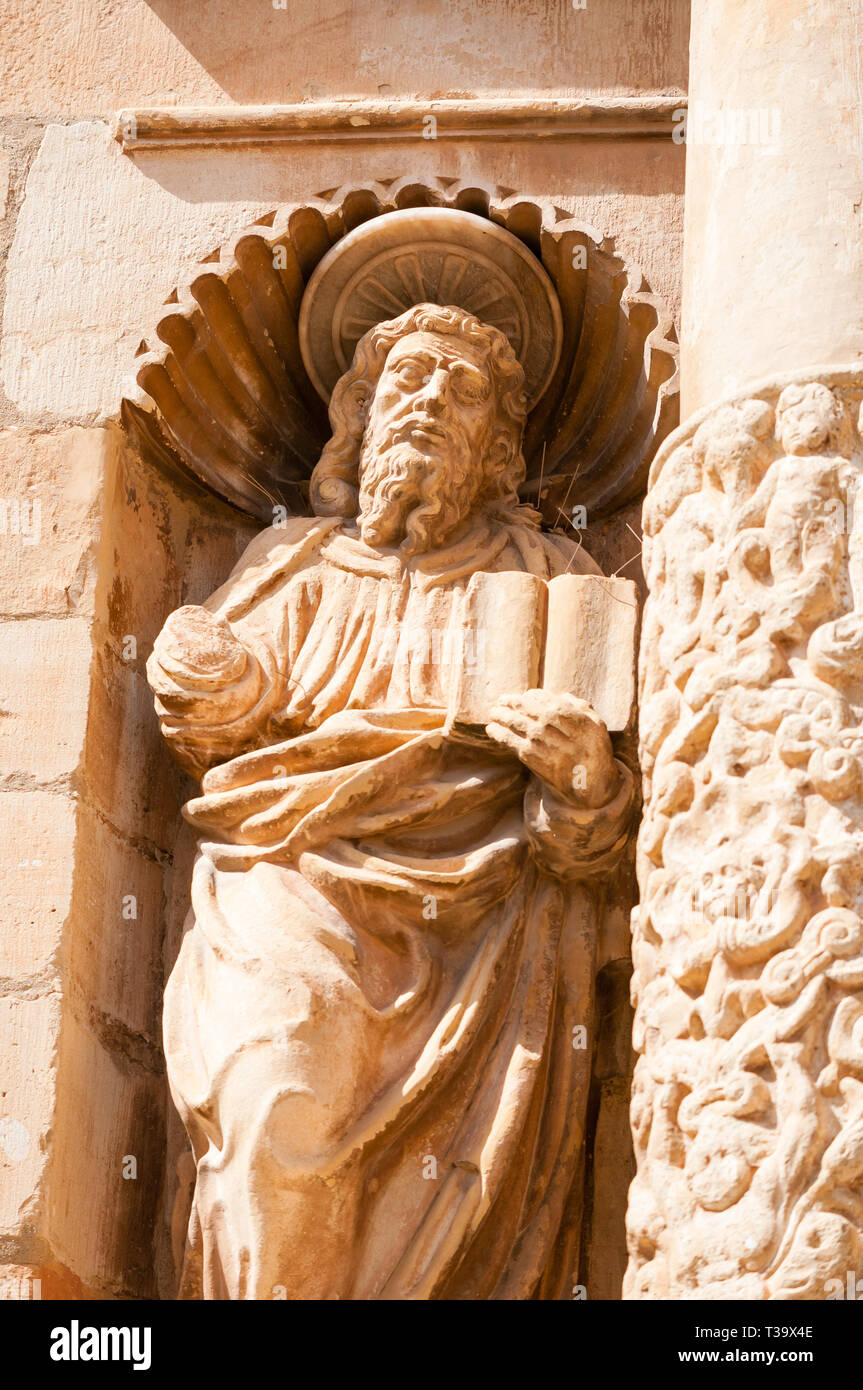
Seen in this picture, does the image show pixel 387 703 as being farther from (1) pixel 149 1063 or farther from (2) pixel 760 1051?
(2) pixel 760 1051

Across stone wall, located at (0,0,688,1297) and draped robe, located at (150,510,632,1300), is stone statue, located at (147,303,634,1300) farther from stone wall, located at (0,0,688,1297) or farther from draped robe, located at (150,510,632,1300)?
stone wall, located at (0,0,688,1297)

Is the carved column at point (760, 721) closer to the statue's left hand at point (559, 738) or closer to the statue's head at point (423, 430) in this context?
the statue's left hand at point (559, 738)

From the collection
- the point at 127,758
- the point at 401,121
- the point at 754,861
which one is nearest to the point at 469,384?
the point at 401,121

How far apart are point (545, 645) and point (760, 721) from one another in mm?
841

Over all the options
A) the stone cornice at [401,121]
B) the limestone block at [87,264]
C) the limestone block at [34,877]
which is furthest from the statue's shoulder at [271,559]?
the stone cornice at [401,121]

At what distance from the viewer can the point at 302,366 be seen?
5.06m

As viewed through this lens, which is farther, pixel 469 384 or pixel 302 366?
pixel 302 366

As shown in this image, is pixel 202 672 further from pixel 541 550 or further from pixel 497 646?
pixel 541 550

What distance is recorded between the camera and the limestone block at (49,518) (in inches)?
179

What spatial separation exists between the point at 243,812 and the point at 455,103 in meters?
1.60

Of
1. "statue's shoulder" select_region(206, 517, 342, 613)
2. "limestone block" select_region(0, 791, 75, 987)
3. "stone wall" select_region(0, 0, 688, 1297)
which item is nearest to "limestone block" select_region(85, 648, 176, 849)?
"stone wall" select_region(0, 0, 688, 1297)

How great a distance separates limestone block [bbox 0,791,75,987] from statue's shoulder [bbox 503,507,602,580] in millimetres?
976

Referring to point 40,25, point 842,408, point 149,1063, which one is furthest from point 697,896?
point 40,25

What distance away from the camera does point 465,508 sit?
184 inches
